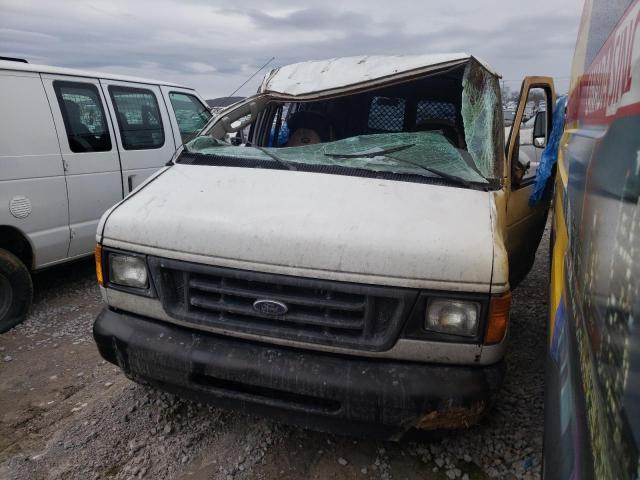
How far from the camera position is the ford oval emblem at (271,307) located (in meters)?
2.19

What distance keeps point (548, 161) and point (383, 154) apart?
243 centimetres

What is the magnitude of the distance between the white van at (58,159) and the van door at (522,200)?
7.64ft

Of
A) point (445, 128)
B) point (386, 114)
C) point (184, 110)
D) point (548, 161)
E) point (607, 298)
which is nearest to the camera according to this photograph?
point (607, 298)

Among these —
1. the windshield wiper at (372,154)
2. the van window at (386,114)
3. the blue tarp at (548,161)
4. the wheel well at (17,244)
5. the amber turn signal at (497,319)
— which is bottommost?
the wheel well at (17,244)

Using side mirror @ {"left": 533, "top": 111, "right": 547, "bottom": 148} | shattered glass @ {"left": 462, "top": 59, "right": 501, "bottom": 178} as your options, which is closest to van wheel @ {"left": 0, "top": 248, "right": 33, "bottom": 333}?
shattered glass @ {"left": 462, "top": 59, "right": 501, "bottom": 178}

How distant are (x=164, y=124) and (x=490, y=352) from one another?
494 centimetres

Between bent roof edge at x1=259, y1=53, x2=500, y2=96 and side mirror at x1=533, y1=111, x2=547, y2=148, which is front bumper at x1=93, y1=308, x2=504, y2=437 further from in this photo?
side mirror at x1=533, y1=111, x2=547, y2=148

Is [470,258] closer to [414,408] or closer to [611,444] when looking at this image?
[414,408]

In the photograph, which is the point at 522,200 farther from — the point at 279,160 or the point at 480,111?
the point at 279,160

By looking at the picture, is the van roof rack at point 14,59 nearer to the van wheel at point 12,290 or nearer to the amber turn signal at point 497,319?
the van wheel at point 12,290

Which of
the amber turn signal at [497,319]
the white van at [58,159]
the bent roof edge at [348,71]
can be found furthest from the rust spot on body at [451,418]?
the white van at [58,159]

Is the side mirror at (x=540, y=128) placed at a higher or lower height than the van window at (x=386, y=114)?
lower

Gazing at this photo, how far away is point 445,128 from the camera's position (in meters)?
3.74

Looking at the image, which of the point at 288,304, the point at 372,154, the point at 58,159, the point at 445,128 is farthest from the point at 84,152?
the point at 288,304
